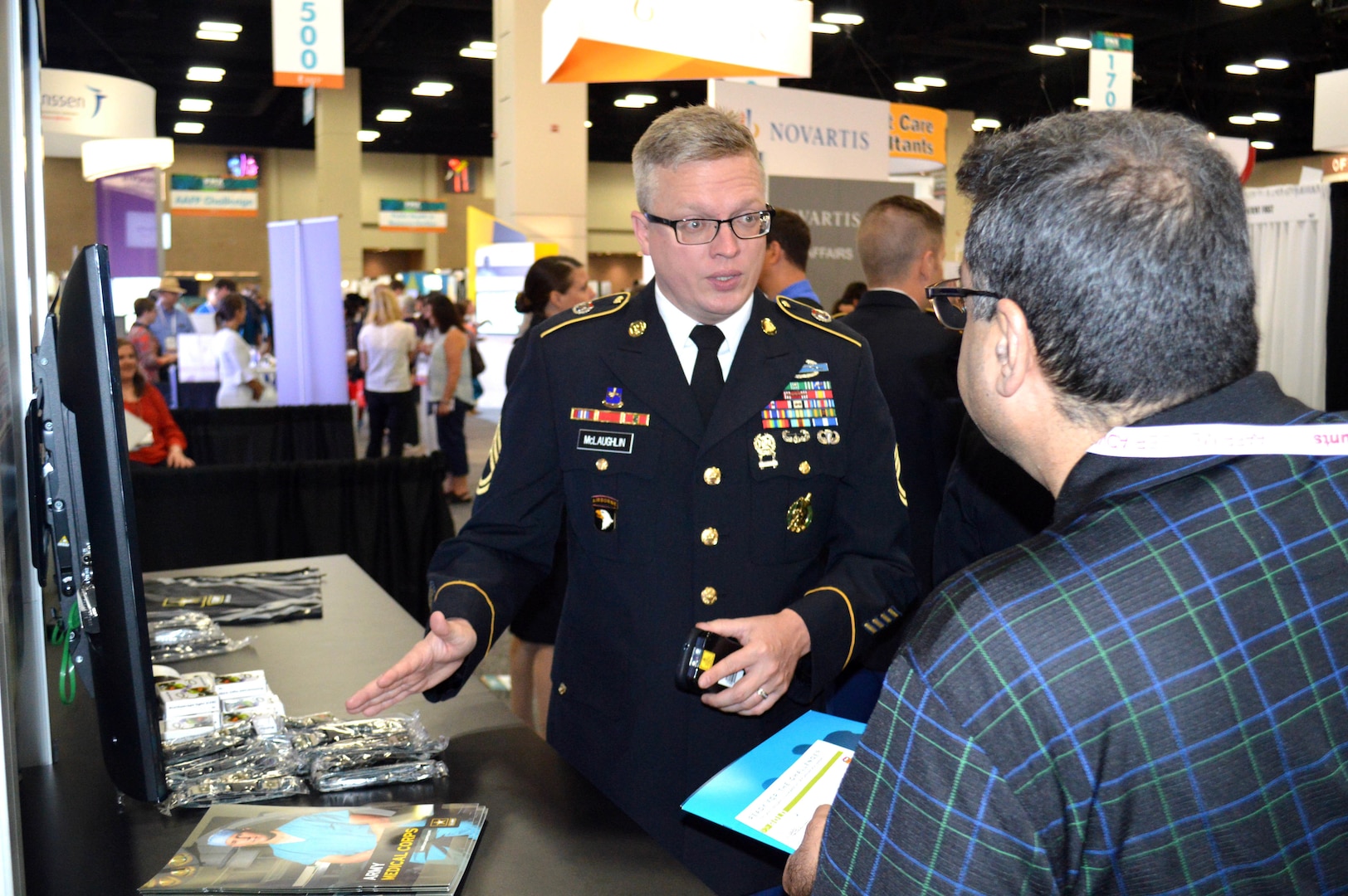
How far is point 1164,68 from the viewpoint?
15.9 metres

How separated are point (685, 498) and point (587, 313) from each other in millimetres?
354

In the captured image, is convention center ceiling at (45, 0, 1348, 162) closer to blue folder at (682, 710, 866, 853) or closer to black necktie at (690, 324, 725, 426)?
black necktie at (690, 324, 725, 426)

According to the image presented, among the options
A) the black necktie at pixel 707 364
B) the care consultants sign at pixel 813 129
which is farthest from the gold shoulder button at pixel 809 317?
the care consultants sign at pixel 813 129

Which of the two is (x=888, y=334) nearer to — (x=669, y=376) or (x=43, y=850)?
(x=669, y=376)

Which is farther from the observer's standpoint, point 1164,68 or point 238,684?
point 1164,68

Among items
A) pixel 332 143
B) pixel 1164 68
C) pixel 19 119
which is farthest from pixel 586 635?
pixel 1164 68

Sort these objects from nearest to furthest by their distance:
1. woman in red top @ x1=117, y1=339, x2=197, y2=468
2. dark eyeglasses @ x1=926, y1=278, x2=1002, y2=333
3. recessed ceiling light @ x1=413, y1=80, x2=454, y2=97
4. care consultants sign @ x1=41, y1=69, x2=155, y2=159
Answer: dark eyeglasses @ x1=926, y1=278, x2=1002, y2=333 → woman in red top @ x1=117, y1=339, x2=197, y2=468 → care consultants sign @ x1=41, y1=69, x2=155, y2=159 → recessed ceiling light @ x1=413, y1=80, x2=454, y2=97

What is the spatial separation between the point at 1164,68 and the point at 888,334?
15.2m

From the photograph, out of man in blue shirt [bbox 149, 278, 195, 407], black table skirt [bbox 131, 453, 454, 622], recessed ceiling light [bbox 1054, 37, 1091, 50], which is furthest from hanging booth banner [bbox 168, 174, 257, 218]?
black table skirt [bbox 131, 453, 454, 622]

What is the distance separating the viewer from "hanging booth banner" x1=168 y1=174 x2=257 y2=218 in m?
20.4

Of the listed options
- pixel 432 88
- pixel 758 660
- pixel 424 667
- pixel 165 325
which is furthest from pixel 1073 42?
pixel 424 667

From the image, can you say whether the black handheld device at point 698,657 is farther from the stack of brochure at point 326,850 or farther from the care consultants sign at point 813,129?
the care consultants sign at point 813,129

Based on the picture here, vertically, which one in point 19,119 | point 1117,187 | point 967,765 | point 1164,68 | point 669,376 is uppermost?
point 1164,68

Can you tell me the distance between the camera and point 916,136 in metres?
9.62
